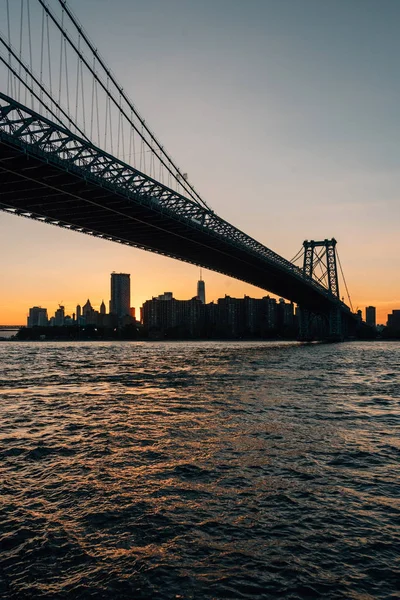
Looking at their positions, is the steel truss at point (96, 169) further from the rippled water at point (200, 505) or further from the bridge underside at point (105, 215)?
the rippled water at point (200, 505)

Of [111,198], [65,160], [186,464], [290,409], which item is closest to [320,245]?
[111,198]

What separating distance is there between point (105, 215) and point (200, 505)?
160ft

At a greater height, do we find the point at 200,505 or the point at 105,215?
the point at 105,215

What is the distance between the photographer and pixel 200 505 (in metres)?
7.93

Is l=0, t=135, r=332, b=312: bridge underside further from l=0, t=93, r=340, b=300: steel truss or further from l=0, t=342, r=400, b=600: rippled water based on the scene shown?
l=0, t=342, r=400, b=600: rippled water

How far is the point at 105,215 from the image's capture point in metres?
53.6

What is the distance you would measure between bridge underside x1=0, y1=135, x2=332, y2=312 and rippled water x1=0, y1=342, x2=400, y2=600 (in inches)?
1111

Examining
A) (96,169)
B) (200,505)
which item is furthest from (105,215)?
(200,505)

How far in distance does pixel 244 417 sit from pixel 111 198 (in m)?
36.8

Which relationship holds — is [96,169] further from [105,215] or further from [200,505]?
[200,505]

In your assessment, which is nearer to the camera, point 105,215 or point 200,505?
point 200,505

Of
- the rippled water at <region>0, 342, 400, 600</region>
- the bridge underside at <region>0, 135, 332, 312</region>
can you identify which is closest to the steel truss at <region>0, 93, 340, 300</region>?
the bridge underside at <region>0, 135, 332, 312</region>

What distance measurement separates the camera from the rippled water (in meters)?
5.64

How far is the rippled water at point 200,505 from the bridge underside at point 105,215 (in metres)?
28.2
